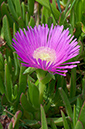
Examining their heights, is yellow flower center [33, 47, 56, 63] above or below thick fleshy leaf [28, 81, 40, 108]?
above

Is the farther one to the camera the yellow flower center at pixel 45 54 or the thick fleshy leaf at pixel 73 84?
the thick fleshy leaf at pixel 73 84

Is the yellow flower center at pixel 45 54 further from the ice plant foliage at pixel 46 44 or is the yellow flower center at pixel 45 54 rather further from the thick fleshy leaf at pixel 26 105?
the thick fleshy leaf at pixel 26 105

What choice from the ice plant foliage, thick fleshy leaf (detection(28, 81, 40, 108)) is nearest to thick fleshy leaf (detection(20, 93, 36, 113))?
thick fleshy leaf (detection(28, 81, 40, 108))

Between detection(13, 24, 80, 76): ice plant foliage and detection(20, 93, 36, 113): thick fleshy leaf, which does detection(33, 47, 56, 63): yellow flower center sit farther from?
detection(20, 93, 36, 113): thick fleshy leaf

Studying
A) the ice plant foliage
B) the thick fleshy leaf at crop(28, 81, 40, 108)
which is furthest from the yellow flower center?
the thick fleshy leaf at crop(28, 81, 40, 108)

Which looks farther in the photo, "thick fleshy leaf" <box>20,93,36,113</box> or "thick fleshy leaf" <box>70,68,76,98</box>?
"thick fleshy leaf" <box>70,68,76,98</box>

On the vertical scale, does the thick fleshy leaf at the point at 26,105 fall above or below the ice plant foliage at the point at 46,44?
below

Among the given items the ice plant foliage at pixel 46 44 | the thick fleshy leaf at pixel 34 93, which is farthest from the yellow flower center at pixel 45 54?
the thick fleshy leaf at pixel 34 93

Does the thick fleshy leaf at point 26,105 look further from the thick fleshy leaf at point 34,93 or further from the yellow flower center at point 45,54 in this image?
the yellow flower center at point 45,54

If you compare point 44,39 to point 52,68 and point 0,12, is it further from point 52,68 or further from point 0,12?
point 0,12

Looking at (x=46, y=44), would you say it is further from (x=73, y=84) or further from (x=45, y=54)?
(x=73, y=84)

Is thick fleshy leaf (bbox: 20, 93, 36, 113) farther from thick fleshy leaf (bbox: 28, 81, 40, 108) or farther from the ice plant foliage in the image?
the ice plant foliage
